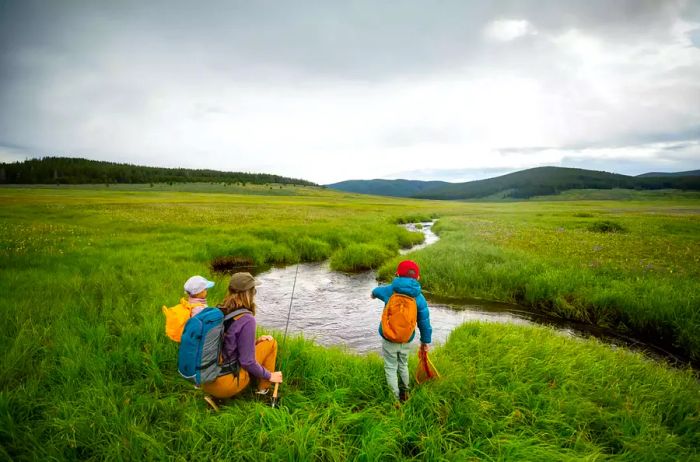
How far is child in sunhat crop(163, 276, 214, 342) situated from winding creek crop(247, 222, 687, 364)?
3476 millimetres

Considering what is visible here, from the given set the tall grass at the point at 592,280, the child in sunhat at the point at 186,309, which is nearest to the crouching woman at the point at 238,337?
the child in sunhat at the point at 186,309

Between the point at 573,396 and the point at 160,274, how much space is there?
1305 cm

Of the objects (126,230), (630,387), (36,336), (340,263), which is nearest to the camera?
(630,387)

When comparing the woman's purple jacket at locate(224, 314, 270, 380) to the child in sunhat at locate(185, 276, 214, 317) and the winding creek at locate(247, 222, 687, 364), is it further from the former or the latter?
the winding creek at locate(247, 222, 687, 364)

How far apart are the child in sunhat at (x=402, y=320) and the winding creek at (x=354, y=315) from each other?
112 inches

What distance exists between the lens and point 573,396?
5301 mm

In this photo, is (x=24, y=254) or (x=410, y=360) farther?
(x=24, y=254)

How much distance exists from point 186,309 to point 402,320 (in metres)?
3.44

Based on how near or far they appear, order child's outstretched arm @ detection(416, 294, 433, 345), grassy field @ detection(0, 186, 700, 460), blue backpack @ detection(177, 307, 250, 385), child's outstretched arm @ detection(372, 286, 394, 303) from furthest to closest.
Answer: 1. child's outstretched arm @ detection(372, 286, 394, 303)
2. child's outstretched arm @ detection(416, 294, 433, 345)
3. blue backpack @ detection(177, 307, 250, 385)
4. grassy field @ detection(0, 186, 700, 460)

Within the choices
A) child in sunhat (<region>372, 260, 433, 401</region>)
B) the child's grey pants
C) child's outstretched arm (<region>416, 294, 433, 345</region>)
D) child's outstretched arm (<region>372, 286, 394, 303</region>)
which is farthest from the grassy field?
child's outstretched arm (<region>372, 286, 394, 303</region>)

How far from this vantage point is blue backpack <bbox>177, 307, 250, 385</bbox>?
Answer: 4293mm

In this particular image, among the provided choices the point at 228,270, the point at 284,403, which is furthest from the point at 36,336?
the point at 228,270

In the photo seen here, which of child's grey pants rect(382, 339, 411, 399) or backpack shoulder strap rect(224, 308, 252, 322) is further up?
backpack shoulder strap rect(224, 308, 252, 322)

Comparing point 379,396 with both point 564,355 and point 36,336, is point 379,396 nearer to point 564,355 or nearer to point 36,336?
point 564,355
